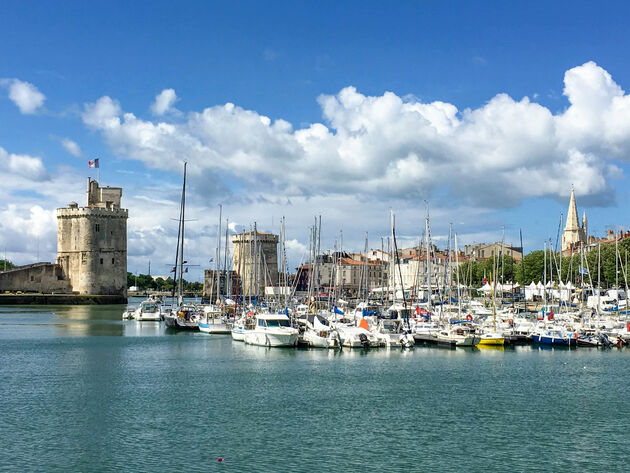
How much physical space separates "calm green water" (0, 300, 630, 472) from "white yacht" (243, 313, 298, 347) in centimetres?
71

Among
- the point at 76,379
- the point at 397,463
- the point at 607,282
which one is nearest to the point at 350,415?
the point at 397,463

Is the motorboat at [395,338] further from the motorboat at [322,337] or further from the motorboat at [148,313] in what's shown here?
the motorboat at [148,313]

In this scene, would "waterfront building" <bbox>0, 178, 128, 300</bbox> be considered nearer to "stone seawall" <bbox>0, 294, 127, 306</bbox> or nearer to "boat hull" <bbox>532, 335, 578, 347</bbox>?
"stone seawall" <bbox>0, 294, 127, 306</bbox>

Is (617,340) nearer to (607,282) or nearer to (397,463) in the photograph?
(397,463)

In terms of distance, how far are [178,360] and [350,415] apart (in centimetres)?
1524

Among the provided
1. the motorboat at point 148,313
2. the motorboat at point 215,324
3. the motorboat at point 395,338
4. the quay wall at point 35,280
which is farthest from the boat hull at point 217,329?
the quay wall at point 35,280

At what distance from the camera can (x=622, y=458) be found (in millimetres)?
19094

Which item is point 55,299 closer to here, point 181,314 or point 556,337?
point 181,314

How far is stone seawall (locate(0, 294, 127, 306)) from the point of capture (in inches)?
3775

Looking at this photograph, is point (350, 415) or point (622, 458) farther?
point (350, 415)

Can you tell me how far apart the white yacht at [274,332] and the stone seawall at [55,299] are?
6139cm

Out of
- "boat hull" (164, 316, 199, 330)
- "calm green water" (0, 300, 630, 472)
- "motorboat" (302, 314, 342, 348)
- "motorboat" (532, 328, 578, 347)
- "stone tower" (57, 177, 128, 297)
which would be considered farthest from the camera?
"stone tower" (57, 177, 128, 297)

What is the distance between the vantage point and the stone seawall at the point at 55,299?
9588 cm

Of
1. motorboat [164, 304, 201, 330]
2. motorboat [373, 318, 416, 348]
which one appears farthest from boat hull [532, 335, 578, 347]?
motorboat [164, 304, 201, 330]
